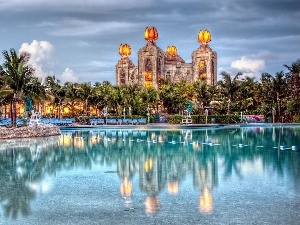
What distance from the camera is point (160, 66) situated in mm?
87188

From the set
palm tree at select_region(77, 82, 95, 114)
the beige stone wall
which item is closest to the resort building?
the beige stone wall

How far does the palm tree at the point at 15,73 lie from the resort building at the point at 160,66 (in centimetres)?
5385

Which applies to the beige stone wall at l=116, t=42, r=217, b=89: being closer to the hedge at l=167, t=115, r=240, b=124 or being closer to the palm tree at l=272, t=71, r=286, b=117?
the palm tree at l=272, t=71, r=286, b=117

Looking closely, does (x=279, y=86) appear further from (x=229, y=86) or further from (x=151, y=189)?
(x=151, y=189)

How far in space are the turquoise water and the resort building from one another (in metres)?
69.3

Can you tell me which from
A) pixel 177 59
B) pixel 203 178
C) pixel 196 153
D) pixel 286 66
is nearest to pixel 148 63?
pixel 177 59

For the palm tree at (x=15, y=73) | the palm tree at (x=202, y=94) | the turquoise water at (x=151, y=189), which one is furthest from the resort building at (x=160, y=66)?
the turquoise water at (x=151, y=189)

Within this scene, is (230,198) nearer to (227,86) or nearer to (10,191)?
(10,191)

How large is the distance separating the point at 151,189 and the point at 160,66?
79.3 meters

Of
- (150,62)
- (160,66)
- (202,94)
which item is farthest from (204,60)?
(202,94)

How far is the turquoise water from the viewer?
6414 mm

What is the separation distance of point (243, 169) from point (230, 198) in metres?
3.95

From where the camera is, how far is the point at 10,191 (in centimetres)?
858

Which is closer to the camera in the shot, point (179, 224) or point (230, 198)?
point (179, 224)
